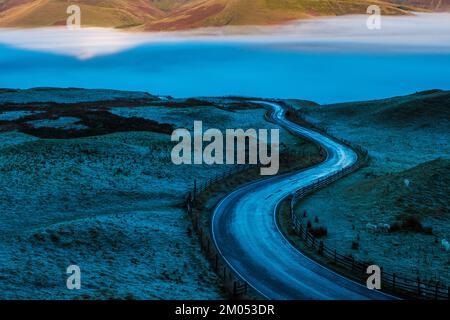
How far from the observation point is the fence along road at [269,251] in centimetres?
2878

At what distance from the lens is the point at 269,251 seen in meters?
35.6

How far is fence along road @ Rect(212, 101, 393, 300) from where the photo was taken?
28.8 meters

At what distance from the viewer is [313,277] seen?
30781 millimetres

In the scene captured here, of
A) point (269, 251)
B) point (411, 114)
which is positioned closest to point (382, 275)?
point (269, 251)

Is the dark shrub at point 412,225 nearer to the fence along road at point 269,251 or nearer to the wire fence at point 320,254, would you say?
the wire fence at point 320,254

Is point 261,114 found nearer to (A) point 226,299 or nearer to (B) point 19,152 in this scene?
(B) point 19,152

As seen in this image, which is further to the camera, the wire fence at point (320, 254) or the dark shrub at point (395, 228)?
the dark shrub at point (395, 228)

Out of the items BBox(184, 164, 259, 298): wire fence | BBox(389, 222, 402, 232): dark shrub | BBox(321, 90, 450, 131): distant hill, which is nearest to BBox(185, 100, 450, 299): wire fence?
BBox(184, 164, 259, 298): wire fence

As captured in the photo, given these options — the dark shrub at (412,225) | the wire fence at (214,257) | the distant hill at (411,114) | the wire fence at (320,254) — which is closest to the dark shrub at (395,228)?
the dark shrub at (412,225)

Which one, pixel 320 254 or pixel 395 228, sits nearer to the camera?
pixel 320 254

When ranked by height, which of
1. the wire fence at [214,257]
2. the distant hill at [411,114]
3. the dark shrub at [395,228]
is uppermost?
the distant hill at [411,114]

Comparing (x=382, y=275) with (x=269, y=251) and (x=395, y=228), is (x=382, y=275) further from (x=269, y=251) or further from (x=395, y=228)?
(x=395, y=228)

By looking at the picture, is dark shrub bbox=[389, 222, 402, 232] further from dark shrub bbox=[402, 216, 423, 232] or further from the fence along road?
the fence along road
